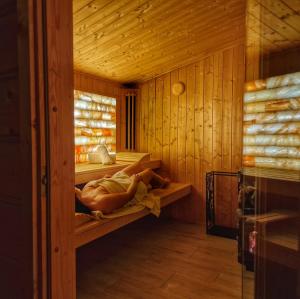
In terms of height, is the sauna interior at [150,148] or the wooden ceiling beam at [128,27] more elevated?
the wooden ceiling beam at [128,27]

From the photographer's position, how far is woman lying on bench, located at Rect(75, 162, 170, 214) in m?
2.29

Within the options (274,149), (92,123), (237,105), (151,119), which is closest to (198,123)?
(237,105)

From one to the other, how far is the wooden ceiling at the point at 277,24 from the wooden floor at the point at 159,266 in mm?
1763

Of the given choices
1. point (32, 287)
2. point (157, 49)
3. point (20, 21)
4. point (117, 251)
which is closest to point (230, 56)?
point (157, 49)

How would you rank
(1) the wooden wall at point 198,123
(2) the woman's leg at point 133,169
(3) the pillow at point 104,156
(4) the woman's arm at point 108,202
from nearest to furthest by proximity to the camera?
1. (4) the woman's arm at point 108,202
2. (2) the woman's leg at point 133,169
3. (3) the pillow at point 104,156
4. (1) the wooden wall at point 198,123

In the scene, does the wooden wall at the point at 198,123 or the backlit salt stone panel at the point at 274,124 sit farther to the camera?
the wooden wall at the point at 198,123

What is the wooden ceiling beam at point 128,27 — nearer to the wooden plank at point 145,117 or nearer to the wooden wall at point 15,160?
the wooden plank at point 145,117

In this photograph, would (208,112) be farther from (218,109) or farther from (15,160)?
(15,160)

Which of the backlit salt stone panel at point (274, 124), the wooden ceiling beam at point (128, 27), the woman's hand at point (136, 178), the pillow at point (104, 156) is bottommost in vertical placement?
the woman's hand at point (136, 178)

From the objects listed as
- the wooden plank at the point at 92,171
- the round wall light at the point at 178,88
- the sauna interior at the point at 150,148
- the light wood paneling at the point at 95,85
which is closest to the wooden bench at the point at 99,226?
the sauna interior at the point at 150,148

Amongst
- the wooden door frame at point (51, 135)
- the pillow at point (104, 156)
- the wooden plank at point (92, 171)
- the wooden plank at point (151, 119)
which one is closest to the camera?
the wooden door frame at point (51, 135)

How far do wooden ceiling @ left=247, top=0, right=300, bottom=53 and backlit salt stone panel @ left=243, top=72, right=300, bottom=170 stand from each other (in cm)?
20

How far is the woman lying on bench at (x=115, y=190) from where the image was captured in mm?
2293

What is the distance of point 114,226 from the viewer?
2320mm
